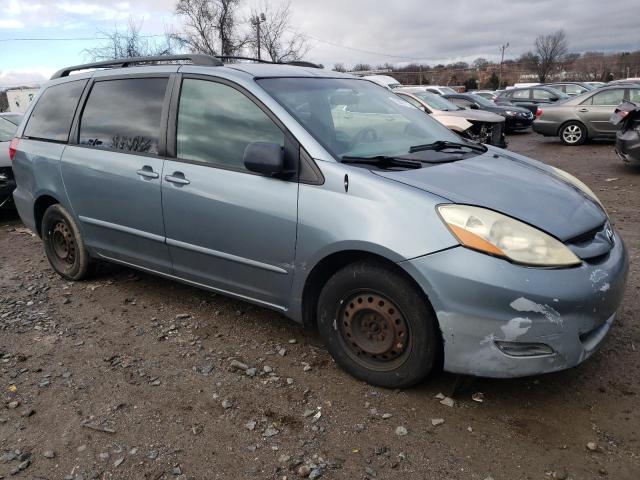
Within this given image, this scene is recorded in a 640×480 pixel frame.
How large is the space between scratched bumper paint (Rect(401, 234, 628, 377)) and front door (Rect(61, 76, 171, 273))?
1.98m

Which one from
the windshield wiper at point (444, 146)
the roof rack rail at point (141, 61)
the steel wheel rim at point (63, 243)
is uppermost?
the roof rack rail at point (141, 61)

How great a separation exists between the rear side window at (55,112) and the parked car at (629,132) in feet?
27.5

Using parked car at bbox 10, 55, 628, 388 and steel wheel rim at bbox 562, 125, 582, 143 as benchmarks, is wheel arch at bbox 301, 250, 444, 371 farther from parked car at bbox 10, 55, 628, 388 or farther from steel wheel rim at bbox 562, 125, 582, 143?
steel wheel rim at bbox 562, 125, 582, 143

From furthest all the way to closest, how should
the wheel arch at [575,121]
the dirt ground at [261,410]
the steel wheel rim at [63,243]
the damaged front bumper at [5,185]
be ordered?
the wheel arch at [575,121] → the damaged front bumper at [5,185] → the steel wheel rim at [63,243] → the dirt ground at [261,410]

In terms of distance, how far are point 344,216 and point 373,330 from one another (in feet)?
2.09

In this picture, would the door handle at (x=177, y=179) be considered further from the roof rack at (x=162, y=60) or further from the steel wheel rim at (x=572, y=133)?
the steel wheel rim at (x=572, y=133)

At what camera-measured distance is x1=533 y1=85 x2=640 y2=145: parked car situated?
12953 millimetres

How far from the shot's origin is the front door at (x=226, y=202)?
314 cm

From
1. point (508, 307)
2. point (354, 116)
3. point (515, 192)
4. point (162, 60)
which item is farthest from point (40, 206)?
point (508, 307)

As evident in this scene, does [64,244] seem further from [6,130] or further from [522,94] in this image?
[522,94]

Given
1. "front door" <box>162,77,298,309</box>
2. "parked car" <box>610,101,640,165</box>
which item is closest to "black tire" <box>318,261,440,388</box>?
"front door" <box>162,77,298,309</box>

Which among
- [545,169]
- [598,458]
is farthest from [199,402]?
[545,169]

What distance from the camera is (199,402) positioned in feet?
9.66

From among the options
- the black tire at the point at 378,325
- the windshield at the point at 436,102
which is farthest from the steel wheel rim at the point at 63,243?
the windshield at the point at 436,102
